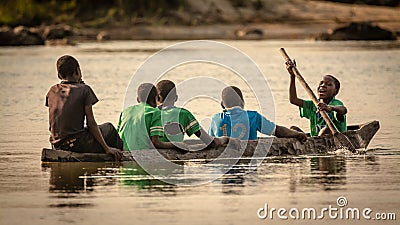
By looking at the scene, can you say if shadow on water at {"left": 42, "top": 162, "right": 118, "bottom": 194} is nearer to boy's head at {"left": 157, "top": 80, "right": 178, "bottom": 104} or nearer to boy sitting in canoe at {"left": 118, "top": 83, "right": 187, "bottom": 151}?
boy sitting in canoe at {"left": 118, "top": 83, "right": 187, "bottom": 151}

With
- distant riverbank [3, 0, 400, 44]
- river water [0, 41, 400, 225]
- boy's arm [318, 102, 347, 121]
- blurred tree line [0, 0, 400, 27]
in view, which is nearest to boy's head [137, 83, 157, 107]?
river water [0, 41, 400, 225]

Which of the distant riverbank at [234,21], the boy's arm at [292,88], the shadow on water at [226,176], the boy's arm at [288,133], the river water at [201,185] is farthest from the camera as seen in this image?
the distant riverbank at [234,21]

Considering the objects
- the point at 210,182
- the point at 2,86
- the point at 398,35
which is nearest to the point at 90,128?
the point at 210,182

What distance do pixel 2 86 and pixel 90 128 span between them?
1243cm

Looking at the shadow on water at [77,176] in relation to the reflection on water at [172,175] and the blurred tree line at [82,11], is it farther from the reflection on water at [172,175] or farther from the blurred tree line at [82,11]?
the blurred tree line at [82,11]

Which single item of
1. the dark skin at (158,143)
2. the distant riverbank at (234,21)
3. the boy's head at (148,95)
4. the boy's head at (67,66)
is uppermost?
the distant riverbank at (234,21)

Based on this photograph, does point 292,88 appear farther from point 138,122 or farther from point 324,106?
point 138,122

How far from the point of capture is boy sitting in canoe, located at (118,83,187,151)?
1295 cm

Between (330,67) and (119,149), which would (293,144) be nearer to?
(119,149)

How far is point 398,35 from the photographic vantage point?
45.6 meters

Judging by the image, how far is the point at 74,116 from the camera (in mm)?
12781

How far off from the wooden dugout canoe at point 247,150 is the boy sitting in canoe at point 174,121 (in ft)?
0.45

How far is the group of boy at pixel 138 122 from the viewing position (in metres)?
12.7

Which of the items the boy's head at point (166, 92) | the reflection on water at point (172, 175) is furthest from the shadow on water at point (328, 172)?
the boy's head at point (166, 92)
